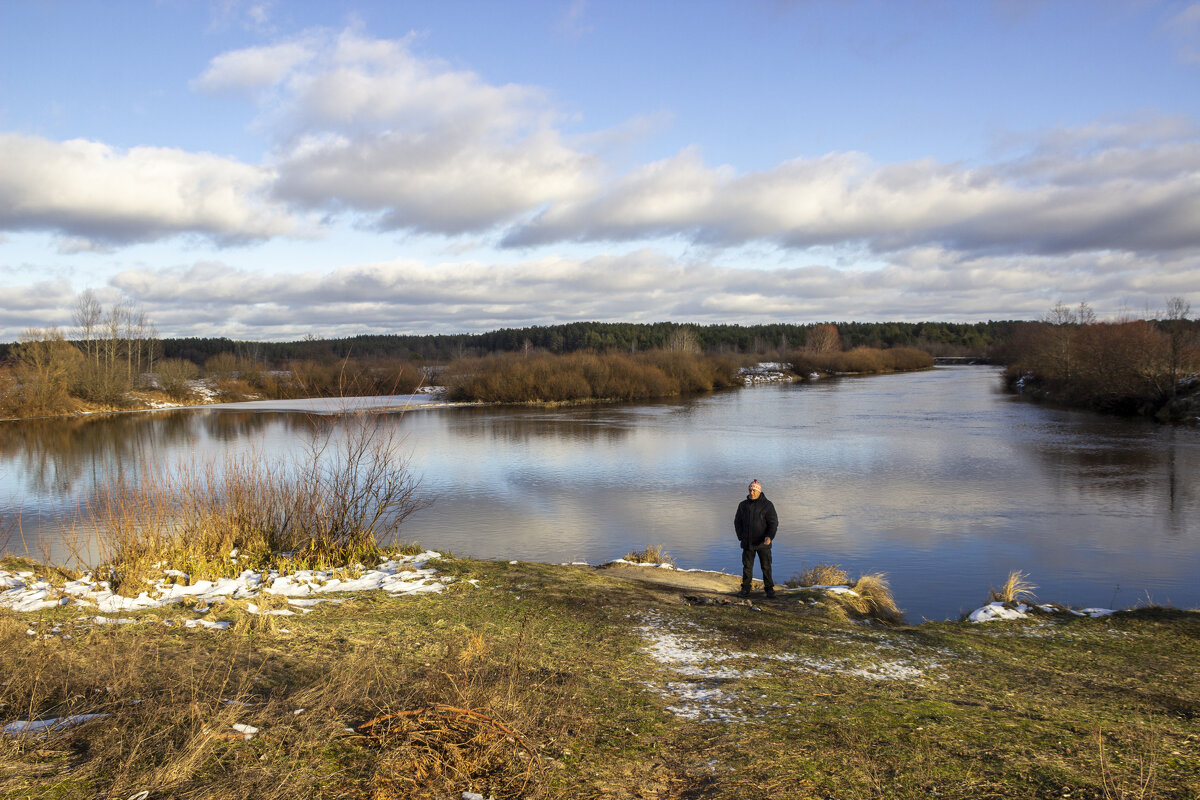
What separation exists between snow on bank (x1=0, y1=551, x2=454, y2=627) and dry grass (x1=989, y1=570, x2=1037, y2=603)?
701cm

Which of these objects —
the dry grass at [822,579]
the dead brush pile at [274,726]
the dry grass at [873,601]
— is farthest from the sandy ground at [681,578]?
the dead brush pile at [274,726]

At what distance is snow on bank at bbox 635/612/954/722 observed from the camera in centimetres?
509

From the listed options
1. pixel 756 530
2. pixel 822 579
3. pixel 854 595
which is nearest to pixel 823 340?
pixel 822 579

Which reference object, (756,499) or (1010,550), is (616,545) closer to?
(756,499)

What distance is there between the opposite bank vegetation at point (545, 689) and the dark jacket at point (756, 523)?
773 millimetres

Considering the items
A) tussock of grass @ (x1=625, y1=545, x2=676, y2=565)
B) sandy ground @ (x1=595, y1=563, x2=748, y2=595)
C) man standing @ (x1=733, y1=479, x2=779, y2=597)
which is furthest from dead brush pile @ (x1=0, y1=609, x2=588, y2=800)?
tussock of grass @ (x1=625, y1=545, x2=676, y2=565)

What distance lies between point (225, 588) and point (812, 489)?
14.6m

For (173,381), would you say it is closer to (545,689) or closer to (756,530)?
(756,530)

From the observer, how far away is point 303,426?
38.8 meters

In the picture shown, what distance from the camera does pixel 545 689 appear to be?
4.98 meters

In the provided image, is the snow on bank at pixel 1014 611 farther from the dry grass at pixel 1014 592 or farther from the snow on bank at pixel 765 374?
the snow on bank at pixel 765 374

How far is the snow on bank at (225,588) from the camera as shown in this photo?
24.2ft

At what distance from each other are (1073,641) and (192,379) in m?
73.9

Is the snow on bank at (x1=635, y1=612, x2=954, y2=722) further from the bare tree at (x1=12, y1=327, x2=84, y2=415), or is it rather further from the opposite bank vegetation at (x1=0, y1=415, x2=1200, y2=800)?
the bare tree at (x1=12, y1=327, x2=84, y2=415)
